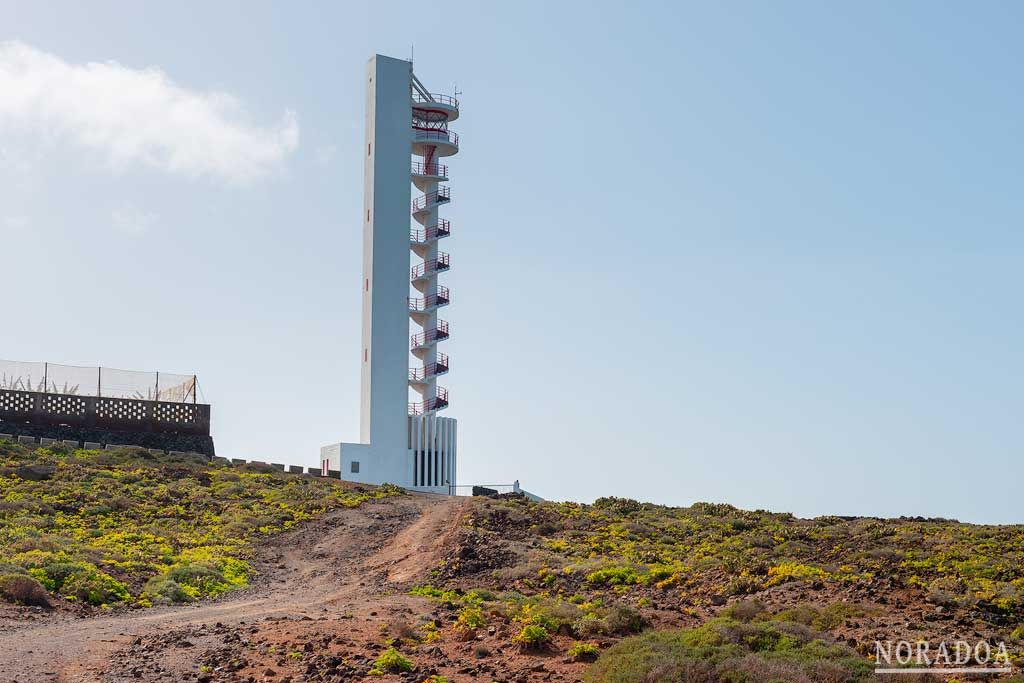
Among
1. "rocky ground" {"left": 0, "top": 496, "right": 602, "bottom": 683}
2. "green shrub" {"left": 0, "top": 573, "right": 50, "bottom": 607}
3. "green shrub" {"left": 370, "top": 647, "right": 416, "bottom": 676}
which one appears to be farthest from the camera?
"green shrub" {"left": 0, "top": 573, "right": 50, "bottom": 607}

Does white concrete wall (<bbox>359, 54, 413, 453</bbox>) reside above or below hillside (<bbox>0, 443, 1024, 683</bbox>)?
above

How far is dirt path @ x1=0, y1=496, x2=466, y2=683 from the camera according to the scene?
1418 centimetres

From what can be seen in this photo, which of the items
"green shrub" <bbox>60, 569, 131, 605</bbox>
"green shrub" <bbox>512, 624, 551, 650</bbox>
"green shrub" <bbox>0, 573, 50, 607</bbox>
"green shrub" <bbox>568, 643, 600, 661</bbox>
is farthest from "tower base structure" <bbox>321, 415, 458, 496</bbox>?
"green shrub" <bbox>568, 643, 600, 661</bbox>

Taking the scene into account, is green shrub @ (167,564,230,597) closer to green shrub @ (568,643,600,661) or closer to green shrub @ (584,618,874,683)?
green shrub @ (568,643,600,661)

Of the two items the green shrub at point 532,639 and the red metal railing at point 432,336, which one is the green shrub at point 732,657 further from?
the red metal railing at point 432,336

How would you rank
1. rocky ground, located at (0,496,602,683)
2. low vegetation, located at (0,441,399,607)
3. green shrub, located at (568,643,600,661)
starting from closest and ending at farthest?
rocky ground, located at (0,496,602,683) < green shrub, located at (568,643,600,661) < low vegetation, located at (0,441,399,607)

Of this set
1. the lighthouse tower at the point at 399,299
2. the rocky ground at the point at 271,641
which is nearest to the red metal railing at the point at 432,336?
the lighthouse tower at the point at 399,299

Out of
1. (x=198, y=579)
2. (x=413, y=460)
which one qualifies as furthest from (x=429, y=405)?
(x=198, y=579)

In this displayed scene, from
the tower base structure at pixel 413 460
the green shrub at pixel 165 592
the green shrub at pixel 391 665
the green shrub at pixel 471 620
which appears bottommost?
the green shrub at pixel 391 665

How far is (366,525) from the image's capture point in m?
30.0

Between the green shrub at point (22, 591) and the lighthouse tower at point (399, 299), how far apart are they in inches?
1031

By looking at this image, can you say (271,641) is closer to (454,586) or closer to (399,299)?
(454,586)

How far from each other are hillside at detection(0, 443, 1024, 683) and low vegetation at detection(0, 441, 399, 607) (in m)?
0.08

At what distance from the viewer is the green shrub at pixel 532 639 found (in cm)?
Answer: 1541
